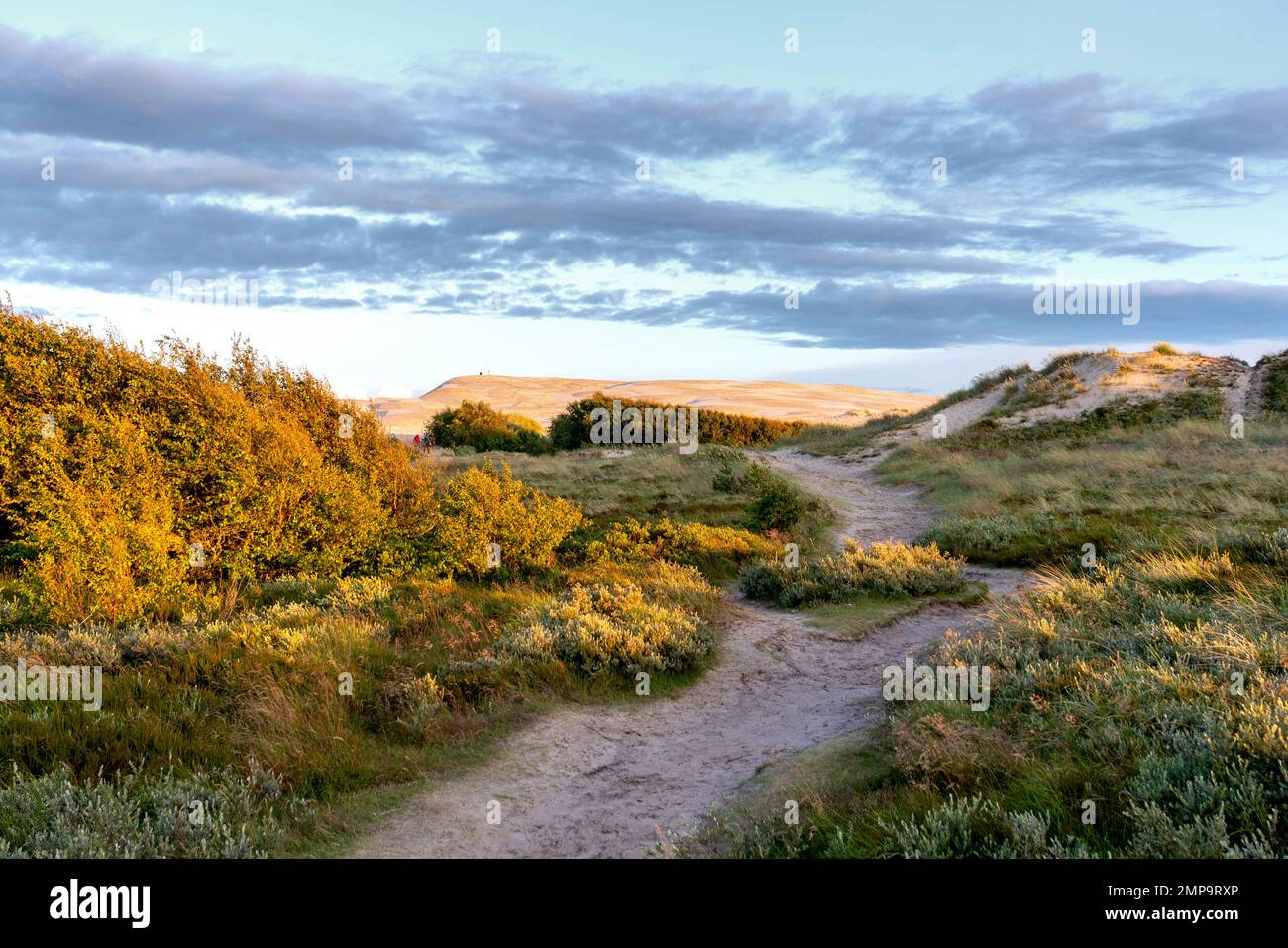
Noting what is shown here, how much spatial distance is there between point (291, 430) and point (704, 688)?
10144mm

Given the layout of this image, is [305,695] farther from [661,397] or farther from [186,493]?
[661,397]

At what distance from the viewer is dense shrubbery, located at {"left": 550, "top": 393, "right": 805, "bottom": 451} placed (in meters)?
48.5

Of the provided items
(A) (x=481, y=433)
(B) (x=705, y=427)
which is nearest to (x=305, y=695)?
(A) (x=481, y=433)

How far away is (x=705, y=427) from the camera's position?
2266 inches

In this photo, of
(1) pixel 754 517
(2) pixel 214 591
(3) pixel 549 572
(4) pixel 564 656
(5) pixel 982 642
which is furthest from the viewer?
(1) pixel 754 517

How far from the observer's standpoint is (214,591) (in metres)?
13.4

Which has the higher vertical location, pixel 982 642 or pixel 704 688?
pixel 982 642

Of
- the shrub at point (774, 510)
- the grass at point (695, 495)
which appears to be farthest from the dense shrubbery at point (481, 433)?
the shrub at point (774, 510)

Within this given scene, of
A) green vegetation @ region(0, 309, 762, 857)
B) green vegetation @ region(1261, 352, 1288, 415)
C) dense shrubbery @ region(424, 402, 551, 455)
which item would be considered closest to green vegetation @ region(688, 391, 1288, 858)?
green vegetation @ region(0, 309, 762, 857)

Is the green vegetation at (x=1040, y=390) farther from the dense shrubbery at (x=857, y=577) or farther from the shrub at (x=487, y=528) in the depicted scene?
the shrub at (x=487, y=528)

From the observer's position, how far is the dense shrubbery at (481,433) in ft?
163

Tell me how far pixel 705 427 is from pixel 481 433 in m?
16.5

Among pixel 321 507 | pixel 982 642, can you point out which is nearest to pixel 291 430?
pixel 321 507
